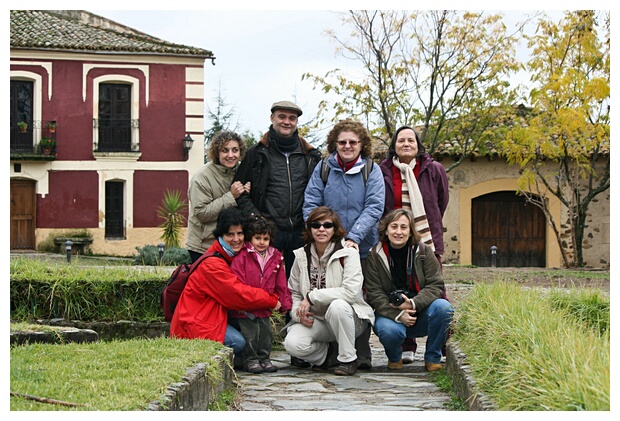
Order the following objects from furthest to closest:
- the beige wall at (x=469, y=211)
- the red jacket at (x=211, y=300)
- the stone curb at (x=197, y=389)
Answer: the beige wall at (x=469, y=211) → the red jacket at (x=211, y=300) → the stone curb at (x=197, y=389)

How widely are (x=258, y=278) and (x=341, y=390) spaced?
1092mm

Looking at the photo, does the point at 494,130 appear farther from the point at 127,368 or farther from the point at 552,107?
the point at 127,368

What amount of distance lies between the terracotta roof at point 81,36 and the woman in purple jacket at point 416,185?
17657 millimetres

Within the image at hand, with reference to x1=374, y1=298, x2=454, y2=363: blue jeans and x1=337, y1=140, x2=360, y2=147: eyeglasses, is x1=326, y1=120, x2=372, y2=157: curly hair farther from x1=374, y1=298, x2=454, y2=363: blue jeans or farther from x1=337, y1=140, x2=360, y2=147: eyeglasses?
x1=374, y1=298, x2=454, y2=363: blue jeans

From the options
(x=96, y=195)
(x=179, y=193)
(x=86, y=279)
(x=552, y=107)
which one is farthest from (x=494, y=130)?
(x=86, y=279)

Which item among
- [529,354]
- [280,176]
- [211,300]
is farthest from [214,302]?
[529,354]

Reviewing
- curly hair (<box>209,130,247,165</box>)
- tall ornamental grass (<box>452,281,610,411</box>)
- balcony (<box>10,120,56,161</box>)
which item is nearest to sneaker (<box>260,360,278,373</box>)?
tall ornamental grass (<box>452,281,610,411</box>)

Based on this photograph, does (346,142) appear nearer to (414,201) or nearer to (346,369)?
(414,201)

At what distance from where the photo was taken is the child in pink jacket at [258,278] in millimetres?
6129

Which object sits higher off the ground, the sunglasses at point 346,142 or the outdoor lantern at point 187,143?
the outdoor lantern at point 187,143

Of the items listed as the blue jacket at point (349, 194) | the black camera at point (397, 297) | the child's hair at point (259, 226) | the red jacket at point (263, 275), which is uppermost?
the blue jacket at point (349, 194)

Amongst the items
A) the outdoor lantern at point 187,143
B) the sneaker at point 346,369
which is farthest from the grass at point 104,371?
the outdoor lantern at point 187,143

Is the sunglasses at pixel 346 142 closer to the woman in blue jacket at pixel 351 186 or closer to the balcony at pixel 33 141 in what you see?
the woman in blue jacket at pixel 351 186

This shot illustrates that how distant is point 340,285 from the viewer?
20.2 ft
